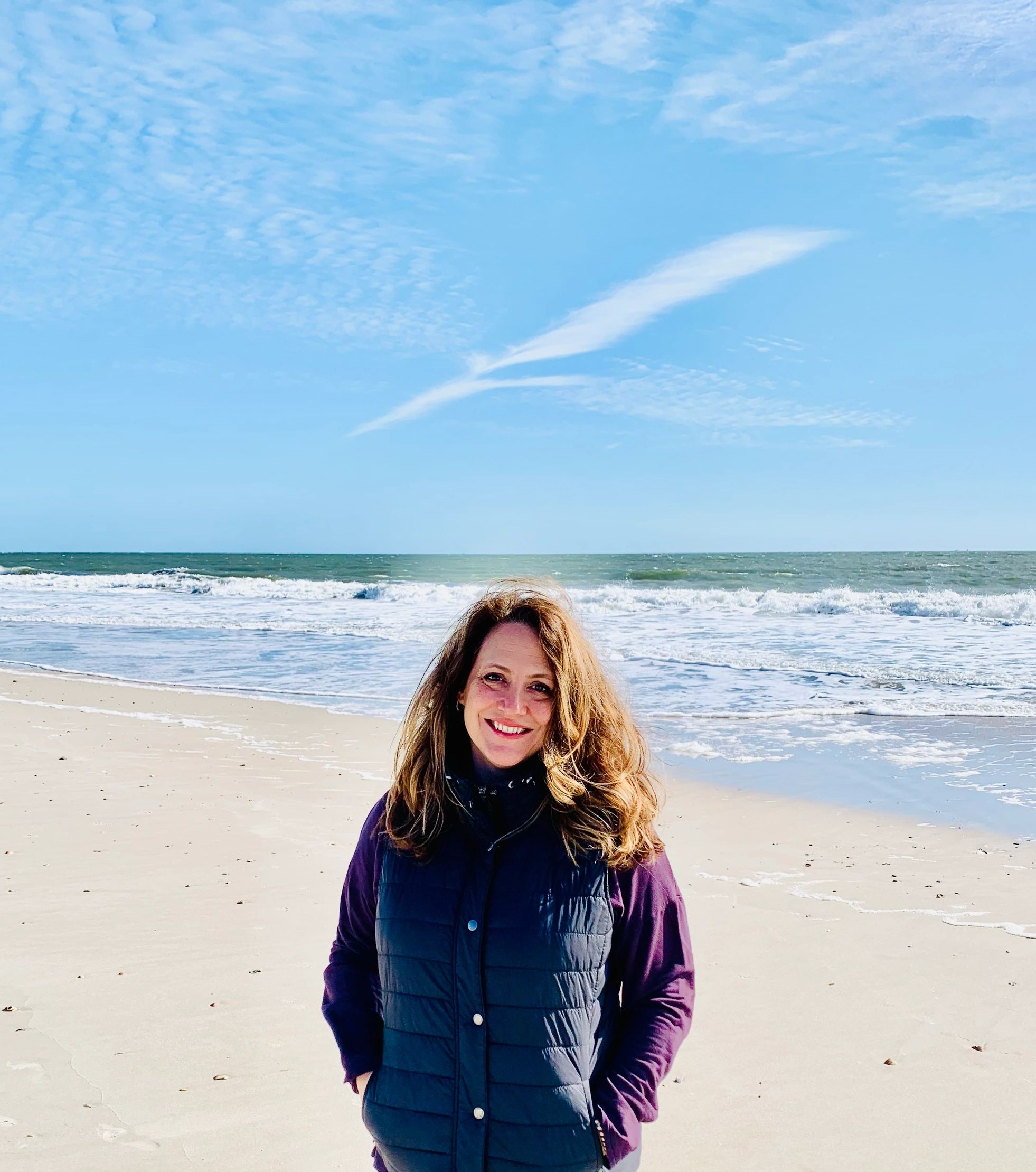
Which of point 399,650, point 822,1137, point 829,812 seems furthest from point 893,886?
point 399,650

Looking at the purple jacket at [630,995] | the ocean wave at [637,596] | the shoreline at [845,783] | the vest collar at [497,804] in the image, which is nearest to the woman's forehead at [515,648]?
the vest collar at [497,804]

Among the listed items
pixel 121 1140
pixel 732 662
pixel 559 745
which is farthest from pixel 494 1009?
pixel 732 662

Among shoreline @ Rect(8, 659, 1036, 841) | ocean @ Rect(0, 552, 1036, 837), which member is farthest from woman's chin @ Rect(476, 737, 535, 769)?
shoreline @ Rect(8, 659, 1036, 841)

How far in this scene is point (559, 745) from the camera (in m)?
2.11

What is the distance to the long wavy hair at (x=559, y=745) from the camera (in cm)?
199

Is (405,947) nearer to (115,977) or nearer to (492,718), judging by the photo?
(492,718)

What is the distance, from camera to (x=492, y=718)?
211 cm

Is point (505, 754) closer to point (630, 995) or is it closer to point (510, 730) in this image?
point (510, 730)

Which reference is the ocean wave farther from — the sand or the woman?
the woman

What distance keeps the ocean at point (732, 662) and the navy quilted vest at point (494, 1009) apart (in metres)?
0.67

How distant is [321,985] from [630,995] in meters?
2.69

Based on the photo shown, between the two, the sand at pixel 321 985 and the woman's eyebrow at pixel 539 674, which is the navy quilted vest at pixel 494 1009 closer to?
the woman's eyebrow at pixel 539 674

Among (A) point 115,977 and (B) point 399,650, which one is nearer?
(A) point 115,977

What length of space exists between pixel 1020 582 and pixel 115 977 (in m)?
51.2
